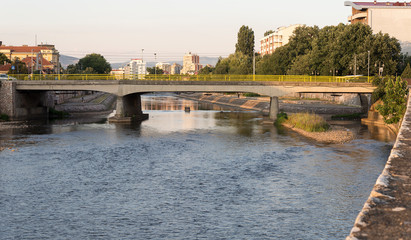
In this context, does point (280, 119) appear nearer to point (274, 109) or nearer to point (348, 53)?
point (274, 109)

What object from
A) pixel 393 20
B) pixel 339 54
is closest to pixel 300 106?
pixel 339 54

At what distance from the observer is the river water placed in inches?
943

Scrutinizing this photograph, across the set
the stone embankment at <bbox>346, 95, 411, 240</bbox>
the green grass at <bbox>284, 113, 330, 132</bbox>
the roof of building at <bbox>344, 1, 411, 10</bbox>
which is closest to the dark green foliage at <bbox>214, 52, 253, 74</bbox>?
the roof of building at <bbox>344, 1, 411, 10</bbox>

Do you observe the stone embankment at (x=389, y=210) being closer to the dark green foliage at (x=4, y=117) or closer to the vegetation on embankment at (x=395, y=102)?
the vegetation on embankment at (x=395, y=102)

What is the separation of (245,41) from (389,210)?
18013cm

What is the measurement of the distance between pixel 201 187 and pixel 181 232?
9606mm

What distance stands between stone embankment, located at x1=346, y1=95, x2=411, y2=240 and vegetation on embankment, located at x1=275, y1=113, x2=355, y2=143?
4728 cm

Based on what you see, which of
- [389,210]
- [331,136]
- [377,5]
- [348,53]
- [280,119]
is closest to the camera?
[389,210]

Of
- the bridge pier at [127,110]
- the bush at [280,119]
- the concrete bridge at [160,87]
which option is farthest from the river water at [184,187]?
the bridge pier at [127,110]

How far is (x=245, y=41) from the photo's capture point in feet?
610

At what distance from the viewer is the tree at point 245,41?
18562cm

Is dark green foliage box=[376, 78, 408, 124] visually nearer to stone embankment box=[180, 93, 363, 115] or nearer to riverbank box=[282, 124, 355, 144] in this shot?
riverbank box=[282, 124, 355, 144]

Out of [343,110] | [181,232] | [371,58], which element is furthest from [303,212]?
[371,58]

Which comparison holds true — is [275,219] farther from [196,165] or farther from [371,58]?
[371,58]
